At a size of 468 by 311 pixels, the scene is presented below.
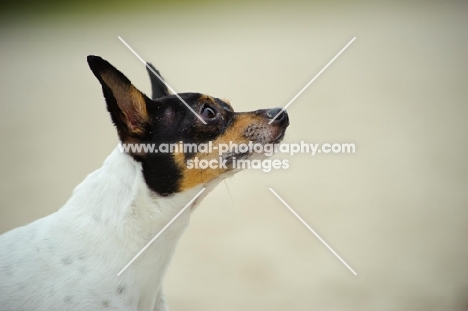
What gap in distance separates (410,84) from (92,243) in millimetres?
6498

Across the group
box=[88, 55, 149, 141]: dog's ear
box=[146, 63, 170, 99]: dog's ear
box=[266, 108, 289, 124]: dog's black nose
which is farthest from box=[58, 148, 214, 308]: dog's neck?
box=[146, 63, 170, 99]: dog's ear

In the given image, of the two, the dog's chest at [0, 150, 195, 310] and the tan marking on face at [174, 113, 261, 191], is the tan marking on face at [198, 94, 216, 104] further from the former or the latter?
the dog's chest at [0, 150, 195, 310]

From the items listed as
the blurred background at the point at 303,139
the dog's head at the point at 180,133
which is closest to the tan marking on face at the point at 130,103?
the dog's head at the point at 180,133

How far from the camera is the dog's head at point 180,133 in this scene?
2.87m

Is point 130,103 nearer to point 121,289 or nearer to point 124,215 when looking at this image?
point 124,215

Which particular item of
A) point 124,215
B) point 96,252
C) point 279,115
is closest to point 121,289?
point 96,252

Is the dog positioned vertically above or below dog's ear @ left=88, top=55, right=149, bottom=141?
below

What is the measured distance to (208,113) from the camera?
118 inches

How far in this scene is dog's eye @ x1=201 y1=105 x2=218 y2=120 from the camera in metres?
2.99

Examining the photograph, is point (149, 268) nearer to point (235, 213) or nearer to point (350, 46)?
point (235, 213)

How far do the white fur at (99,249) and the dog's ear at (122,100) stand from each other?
0.15 metres

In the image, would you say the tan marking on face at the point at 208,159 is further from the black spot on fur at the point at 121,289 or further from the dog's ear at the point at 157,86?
the dog's ear at the point at 157,86

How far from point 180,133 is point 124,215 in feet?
1.61

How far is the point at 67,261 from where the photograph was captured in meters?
2.83
